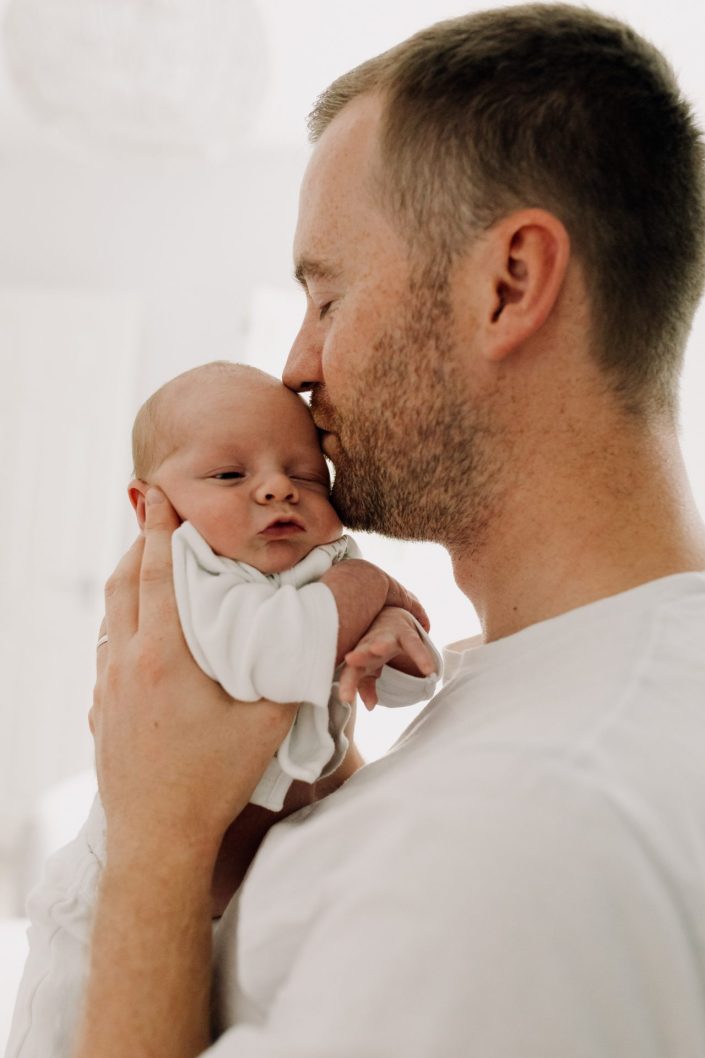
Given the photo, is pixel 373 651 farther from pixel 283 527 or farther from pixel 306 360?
pixel 306 360

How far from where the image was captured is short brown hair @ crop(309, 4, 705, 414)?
1.07m

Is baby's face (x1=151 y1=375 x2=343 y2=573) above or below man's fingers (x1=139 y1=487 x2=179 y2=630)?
above

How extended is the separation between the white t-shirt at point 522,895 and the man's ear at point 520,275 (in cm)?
33

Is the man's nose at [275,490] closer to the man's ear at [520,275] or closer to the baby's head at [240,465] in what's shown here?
the baby's head at [240,465]

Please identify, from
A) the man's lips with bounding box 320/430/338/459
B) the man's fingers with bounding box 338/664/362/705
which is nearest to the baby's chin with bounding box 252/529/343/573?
the man's lips with bounding box 320/430/338/459

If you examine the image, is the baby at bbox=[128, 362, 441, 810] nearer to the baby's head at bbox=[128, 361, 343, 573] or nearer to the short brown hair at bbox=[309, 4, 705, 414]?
the baby's head at bbox=[128, 361, 343, 573]

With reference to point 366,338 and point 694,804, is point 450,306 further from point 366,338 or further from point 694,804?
point 694,804

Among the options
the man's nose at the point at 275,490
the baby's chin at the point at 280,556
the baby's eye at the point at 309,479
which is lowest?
the baby's chin at the point at 280,556

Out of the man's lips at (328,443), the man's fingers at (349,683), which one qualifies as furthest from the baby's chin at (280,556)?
the man's fingers at (349,683)

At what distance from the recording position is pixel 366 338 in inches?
45.5

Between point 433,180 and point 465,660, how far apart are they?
0.50 meters

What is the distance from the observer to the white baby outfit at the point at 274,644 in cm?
105

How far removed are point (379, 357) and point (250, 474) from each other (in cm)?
23

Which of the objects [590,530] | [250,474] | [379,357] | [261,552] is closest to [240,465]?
[250,474]
